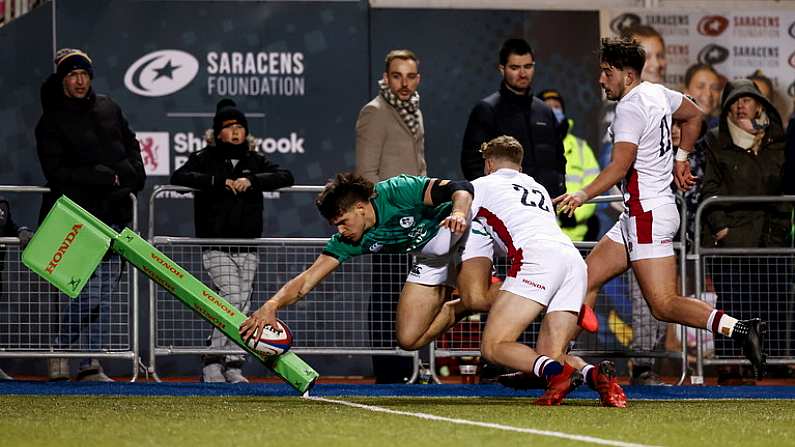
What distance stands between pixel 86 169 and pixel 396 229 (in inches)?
127

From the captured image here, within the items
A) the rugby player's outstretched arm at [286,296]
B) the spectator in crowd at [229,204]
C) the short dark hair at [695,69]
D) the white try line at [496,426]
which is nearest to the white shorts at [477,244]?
the rugby player's outstretched arm at [286,296]

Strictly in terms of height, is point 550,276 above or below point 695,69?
below

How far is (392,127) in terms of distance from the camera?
1043 centimetres

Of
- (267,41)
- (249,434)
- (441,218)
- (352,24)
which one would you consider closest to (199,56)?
(267,41)

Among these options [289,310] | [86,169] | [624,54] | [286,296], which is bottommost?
[289,310]

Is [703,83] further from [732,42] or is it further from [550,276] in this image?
[550,276]

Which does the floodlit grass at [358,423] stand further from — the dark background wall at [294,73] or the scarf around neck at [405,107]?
the dark background wall at [294,73]

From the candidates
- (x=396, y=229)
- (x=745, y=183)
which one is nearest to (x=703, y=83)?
(x=745, y=183)

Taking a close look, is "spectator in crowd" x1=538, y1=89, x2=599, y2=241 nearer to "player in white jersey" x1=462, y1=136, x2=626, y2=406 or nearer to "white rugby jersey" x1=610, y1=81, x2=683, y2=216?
"white rugby jersey" x1=610, y1=81, x2=683, y2=216

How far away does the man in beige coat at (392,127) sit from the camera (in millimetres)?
10375

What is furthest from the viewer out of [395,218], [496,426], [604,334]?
[604,334]

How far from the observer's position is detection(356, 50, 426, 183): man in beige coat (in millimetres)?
10375

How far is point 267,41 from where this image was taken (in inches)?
497

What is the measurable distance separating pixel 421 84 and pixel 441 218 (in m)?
4.82
